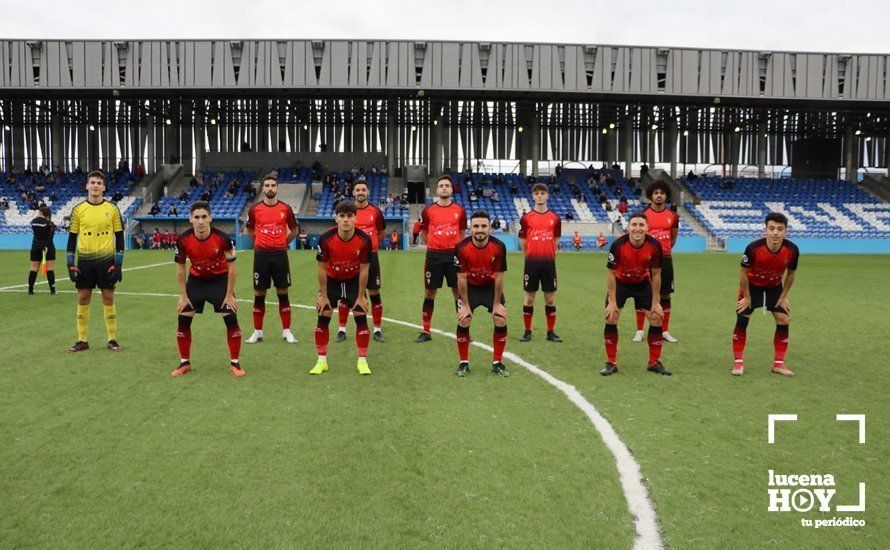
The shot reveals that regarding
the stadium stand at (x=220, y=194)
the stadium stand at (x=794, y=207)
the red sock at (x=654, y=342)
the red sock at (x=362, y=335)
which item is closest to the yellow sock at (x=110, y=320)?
the red sock at (x=362, y=335)

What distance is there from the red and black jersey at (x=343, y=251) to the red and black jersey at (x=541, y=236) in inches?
106

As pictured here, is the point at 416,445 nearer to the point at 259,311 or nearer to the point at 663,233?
the point at 259,311

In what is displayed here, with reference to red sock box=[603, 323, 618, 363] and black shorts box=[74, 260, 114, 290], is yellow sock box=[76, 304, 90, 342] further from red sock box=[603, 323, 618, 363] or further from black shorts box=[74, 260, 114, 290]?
red sock box=[603, 323, 618, 363]

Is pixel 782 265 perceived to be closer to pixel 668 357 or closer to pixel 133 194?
pixel 668 357

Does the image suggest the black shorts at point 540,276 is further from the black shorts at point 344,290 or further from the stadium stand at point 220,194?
the stadium stand at point 220,194

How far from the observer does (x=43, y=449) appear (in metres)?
4.37

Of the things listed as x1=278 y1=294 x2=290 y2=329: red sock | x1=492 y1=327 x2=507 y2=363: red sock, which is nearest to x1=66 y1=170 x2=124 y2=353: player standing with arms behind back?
x1=278 y1=294 x2=290 y2=329: red sock

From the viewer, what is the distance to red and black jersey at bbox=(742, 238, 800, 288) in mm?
6898

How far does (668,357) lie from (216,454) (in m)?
5.58

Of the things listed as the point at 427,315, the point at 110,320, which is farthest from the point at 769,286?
the point at 110,320

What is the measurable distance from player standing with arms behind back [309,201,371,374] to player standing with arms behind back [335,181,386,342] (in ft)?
4.40

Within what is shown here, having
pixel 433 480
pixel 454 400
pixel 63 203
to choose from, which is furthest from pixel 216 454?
pixel 63 203

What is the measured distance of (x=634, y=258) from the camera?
22.8 ft

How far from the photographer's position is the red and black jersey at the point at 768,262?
22.6 feet
